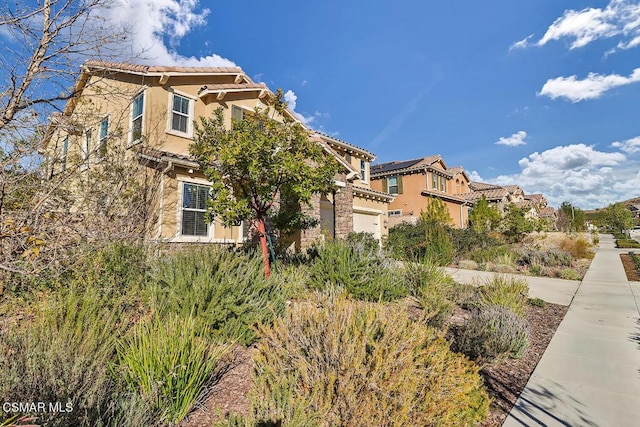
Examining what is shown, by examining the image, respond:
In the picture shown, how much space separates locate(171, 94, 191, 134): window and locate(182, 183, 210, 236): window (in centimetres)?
229

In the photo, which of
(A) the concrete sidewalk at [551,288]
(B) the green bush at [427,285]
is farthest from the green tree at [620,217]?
(B) the green bush at [427,285]

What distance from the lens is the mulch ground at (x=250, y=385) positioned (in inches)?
112

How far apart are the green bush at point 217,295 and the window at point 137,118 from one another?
24.1ft

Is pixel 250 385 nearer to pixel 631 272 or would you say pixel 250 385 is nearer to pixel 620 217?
pixel 631 272

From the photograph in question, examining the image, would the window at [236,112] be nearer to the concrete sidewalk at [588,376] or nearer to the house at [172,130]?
the house at [172,130]

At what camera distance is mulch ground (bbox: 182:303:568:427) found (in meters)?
2.85

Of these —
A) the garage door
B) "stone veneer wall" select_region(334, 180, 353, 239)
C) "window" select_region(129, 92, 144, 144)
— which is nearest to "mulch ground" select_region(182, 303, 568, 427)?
"stone veneer wall" select_region(334, 180, 353, 239)

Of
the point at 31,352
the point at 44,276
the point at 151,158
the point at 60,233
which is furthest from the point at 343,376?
the point at 151,158

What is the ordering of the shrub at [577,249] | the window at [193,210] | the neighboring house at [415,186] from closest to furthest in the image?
the window at [193,210], the shrub at [577,249], the neighboring house at [415,186]

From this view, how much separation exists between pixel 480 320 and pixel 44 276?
24.3 ft

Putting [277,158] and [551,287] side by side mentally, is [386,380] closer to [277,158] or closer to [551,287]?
[277,158]

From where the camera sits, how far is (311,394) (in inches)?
103

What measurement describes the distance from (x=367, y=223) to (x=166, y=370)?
637 inches

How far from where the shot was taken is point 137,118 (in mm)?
10859
